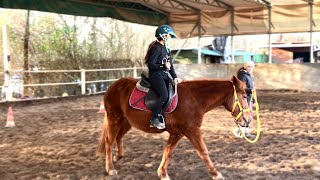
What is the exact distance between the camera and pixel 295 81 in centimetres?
1761

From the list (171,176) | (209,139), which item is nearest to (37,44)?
(209,139)

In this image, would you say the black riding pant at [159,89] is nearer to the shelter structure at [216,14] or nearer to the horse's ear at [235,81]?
the horse's ear at [235,81]

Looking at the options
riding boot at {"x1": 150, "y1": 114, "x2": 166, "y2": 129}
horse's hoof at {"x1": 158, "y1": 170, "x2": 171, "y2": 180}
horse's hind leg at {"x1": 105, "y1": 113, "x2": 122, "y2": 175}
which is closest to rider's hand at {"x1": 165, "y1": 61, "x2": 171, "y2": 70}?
riding boot at {"x1": 150, "y1": 114, "x2": 166, "y2": 129}

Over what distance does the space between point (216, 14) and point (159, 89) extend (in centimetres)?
1460

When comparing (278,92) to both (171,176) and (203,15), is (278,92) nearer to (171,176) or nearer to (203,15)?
(203,15)

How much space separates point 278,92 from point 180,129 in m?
13.4

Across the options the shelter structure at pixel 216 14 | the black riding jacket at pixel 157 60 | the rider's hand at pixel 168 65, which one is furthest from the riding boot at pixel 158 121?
the shelter structure at pixel 216 14

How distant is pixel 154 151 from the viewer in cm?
636

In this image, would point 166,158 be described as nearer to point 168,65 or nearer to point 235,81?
point 168,65

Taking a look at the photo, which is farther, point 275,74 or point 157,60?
point 275,74

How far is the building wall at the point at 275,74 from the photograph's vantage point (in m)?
17.1

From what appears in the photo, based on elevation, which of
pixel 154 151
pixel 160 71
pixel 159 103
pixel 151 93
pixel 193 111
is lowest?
pixel 154 151

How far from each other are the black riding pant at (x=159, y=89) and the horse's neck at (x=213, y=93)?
406mm

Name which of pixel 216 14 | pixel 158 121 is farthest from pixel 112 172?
pixel 216 14
